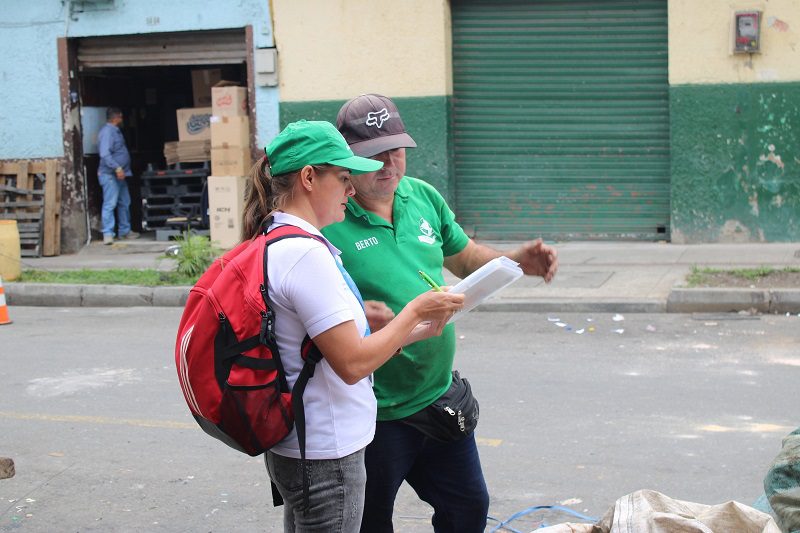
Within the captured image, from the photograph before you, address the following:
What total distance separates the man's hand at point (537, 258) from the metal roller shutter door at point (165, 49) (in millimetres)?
12428

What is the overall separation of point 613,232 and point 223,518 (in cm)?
1039

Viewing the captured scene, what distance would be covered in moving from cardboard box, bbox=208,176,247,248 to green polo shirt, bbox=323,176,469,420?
39.1 feet

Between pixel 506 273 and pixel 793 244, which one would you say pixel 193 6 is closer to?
pixel 793 244

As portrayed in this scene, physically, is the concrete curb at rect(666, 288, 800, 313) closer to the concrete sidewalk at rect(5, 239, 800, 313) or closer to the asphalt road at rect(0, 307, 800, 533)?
the concrete sidewalk at rect(5, 239, 800, 313)

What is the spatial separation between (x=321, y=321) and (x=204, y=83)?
15.0 meters

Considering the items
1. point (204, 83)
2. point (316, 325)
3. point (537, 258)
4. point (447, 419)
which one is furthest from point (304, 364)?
point (204, 83)

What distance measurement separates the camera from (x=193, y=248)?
1331 centimetres

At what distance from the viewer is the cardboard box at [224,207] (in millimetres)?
15578

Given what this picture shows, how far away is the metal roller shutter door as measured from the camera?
52.5 ft

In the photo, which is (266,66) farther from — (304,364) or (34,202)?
(304,364)

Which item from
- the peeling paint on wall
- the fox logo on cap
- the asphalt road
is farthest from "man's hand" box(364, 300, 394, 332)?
the peeling paint on wall

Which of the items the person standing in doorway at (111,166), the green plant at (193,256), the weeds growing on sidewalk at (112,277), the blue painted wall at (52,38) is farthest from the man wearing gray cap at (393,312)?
the person standing in doorway at (111,166)

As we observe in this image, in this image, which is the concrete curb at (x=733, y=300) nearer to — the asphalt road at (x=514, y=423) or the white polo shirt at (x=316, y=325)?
the asphalt road at (x=514, y=423)

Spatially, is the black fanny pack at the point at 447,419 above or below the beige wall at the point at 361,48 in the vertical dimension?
below
